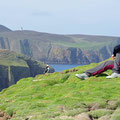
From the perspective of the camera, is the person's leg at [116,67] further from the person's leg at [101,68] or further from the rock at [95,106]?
the rock at [95,106]

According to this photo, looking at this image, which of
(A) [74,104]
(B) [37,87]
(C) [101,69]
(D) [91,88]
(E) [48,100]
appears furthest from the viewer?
(C) [101,69]

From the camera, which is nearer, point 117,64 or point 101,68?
point 117,64

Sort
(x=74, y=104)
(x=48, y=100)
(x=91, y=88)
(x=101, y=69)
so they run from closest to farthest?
(x=74, y=104) < (x=48, y=100) < (x=91, y=88) < (x=101, y=69)

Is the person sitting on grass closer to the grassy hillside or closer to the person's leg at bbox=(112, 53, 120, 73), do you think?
the person's leg at bbox=(112, 53, 120, 73)

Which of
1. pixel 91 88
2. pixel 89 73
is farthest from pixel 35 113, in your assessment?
pixel 89 73

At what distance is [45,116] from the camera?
11.8 metres

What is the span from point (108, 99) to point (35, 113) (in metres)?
4.51

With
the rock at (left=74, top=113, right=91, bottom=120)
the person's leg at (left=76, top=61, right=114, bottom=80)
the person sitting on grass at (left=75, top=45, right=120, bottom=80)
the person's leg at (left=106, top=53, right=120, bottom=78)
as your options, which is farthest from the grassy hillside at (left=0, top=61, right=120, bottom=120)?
the person's leg at (left=76, top=61, right=114, bottom=80)

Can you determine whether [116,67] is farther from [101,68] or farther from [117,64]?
[101,68]

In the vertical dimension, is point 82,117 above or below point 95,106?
above

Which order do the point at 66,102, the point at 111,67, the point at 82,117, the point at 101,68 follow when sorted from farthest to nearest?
the point at 101,68 → the point at 111,67 → the point at 66,102 → the point at 82,117

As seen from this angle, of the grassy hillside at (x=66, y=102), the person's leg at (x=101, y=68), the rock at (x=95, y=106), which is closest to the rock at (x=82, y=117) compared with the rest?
the grassy hillside at (x=66, y=102)

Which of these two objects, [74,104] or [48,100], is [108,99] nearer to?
[74,104]

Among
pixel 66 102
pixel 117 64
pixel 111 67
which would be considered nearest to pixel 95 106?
pixel 66 102
